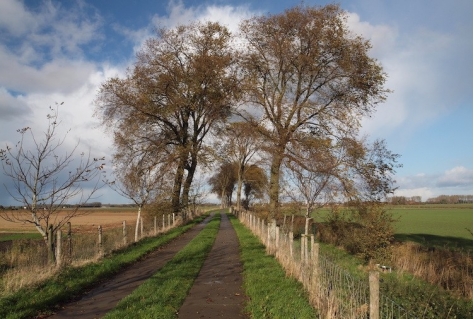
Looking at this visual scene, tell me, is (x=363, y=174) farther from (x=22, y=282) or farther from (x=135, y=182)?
(x=22, y=282)

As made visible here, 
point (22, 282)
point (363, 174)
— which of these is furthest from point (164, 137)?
point (22, 282)

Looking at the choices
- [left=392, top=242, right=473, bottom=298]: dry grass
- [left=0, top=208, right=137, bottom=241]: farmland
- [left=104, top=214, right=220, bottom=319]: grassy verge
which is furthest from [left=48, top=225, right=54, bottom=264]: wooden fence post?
[left=392, top=242, right=473, bottom=298]: dry grass

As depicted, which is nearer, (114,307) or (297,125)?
(114,307)

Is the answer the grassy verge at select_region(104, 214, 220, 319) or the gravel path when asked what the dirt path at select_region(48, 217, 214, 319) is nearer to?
the gravel path

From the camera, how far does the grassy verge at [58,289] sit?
8055mm

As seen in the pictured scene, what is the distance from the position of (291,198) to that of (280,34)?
32.6 ft

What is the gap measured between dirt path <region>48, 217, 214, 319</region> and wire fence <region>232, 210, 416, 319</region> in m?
4.31

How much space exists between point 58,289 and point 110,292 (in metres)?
1.21

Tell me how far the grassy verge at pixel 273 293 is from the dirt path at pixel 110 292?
9.88ft

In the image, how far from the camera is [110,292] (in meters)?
10.0

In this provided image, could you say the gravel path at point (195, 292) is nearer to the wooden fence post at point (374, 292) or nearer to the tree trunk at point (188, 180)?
the wooden fence post at point (374, 292)

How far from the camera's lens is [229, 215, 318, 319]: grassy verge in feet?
25.9

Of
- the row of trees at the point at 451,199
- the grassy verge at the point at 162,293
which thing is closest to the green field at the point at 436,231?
the grassy verge at the point at 162,293

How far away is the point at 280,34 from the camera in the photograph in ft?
77.8
